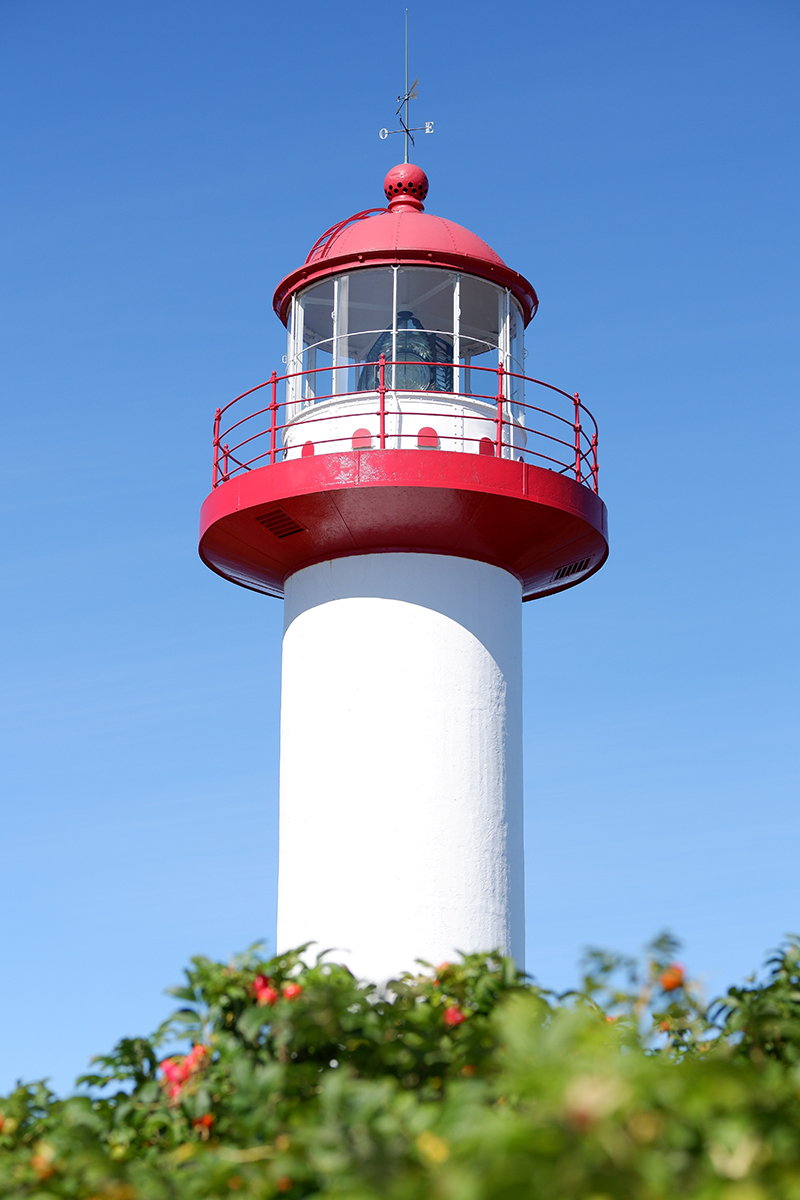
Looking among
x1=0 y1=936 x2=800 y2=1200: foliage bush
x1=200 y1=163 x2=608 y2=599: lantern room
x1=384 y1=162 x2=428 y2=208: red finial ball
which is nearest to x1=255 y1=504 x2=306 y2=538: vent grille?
x1=200 y1=163 x2=608 y2=599: lantern room

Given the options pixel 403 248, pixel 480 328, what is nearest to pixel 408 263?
pixel 403 248

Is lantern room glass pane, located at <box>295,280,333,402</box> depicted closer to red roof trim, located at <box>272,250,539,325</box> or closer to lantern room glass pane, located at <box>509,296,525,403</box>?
red roof trim, located at <box>272,250,539,325</box>

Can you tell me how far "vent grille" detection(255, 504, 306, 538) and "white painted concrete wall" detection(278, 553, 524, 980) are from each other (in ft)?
1.65

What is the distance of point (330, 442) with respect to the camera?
43.6 feet

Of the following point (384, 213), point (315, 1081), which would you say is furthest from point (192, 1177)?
point (384, 213)

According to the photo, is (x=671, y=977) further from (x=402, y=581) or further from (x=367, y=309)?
(x=367, y=309)

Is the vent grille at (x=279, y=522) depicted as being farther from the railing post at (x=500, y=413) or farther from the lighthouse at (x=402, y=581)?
the railing post at (x=500, y=413)

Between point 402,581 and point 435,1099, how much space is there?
298 inches

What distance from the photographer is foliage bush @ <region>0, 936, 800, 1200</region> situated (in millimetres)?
3277

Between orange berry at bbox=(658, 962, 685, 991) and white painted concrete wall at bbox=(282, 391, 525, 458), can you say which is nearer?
orange berry at bbox=(658, 962, 685, 991)

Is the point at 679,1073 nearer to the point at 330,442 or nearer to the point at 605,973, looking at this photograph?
the point at 605,973

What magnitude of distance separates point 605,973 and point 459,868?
616cm

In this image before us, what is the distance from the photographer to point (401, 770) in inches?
489

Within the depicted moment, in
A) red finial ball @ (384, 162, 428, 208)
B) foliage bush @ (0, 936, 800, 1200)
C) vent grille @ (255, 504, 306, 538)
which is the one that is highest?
red finial ball @ (384, 162, 428, 208)
